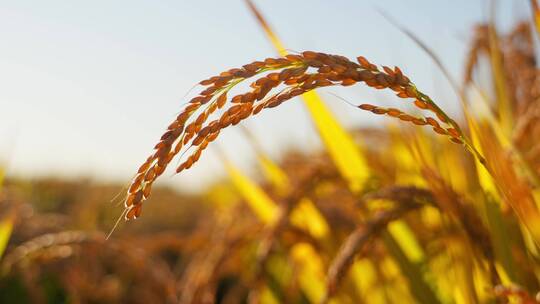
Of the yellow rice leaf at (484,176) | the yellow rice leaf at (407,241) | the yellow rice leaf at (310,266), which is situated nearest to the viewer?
the yellow rice leaf at (484,176)

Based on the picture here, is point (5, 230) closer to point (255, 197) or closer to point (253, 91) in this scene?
point (255, 197)

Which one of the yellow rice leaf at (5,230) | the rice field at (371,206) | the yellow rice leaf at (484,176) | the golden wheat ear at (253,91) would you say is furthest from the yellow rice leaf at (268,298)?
the golden wheat ear at (253,91)

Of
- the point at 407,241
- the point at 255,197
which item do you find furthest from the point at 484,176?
the point at 255,197

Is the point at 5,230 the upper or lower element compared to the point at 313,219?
upper

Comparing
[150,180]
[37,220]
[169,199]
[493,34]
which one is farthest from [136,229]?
[150,180]

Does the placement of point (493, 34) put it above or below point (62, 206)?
below

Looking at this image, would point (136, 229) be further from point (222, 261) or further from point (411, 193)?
point (411, 193)

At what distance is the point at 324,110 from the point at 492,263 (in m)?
0.64

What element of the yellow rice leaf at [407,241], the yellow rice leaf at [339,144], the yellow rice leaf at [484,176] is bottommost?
the yellow rice leaf at [407,241]

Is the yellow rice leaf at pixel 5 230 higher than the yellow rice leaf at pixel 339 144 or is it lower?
higher

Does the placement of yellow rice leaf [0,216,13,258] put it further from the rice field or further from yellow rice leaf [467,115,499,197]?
yellow rice leaf [467,115,499,197]

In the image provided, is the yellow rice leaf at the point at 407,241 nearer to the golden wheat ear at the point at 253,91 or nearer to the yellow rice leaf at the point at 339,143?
the yellow rice leaf at the point at 339,143

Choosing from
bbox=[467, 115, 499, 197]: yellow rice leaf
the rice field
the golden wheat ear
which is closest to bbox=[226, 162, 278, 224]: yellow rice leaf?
the rice field

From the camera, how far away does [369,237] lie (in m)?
0.98
